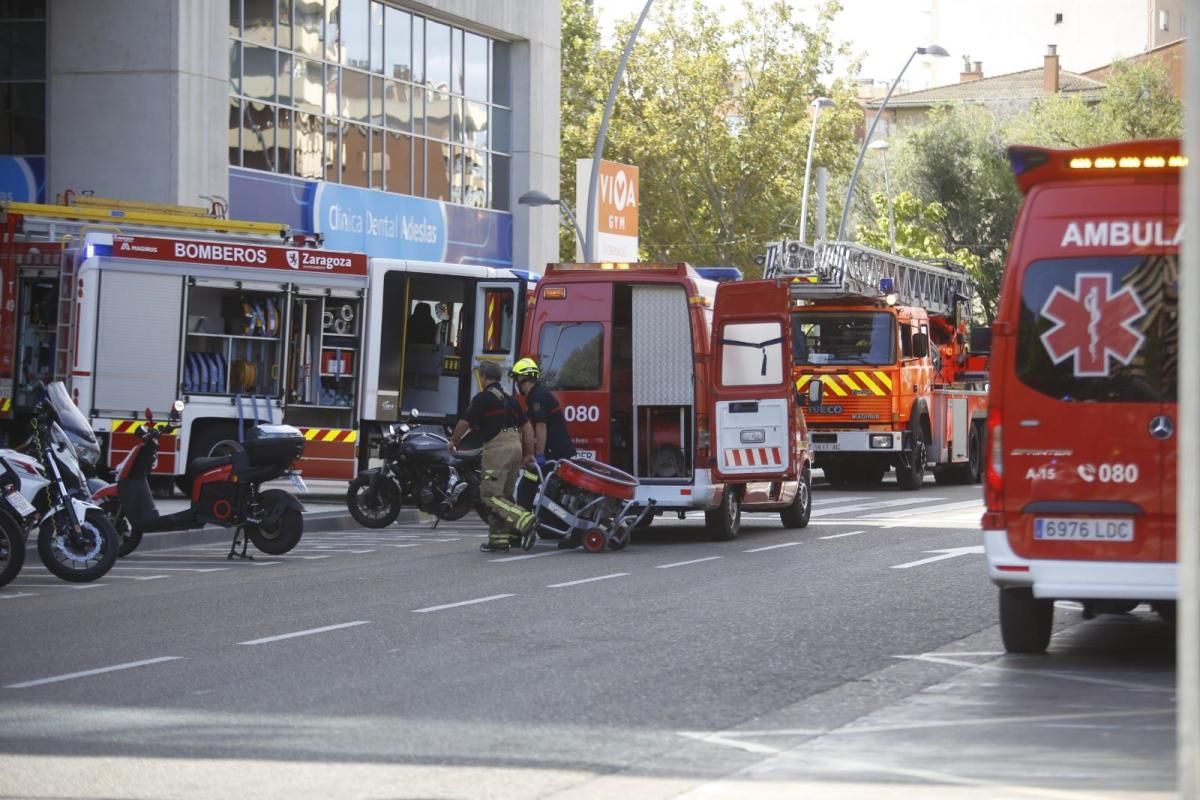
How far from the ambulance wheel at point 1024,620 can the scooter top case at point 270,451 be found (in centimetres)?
789

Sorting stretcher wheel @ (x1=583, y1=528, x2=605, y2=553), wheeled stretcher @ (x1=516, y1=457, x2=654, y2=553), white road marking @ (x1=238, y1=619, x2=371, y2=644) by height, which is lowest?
white road marking @ (x1=238, y1=619, x2=371, y2=644)

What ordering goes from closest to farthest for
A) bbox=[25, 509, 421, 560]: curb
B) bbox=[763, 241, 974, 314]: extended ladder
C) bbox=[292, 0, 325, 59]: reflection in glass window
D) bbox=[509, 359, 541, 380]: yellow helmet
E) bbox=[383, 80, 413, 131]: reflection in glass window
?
bbox=[509, 359, 541, 380]: yellow helmet
bbox=[25, 509, 421, 560]: curb
bbox=[763, 241, 974, 314]: extended ladder
bbox=[292, 0, 325, 59]: reflection in glass window
bbox=[383, 80, 413, 131]: reflection in glass window

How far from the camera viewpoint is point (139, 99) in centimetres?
3017

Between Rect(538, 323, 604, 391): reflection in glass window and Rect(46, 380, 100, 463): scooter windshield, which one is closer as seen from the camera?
Rect(46, 380, 100, 463): scooter windshield

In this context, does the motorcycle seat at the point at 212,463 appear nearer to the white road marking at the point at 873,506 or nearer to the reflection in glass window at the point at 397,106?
the white road marking at the point at 873,506

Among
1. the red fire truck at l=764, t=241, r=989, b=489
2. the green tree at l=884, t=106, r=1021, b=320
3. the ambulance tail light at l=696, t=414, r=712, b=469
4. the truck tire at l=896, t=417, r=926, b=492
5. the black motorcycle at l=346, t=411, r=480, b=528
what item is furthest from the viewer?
the green tree at l=884, t=106, r=1021, b=320

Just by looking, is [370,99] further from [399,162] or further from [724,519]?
[724,519]

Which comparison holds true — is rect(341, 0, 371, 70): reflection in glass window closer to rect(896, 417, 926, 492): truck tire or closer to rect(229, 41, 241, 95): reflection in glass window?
rect(229, 41, 241, 95): reflection in glass window

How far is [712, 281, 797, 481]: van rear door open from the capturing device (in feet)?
59.9

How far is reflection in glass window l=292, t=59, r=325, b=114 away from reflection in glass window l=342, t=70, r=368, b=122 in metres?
0.73

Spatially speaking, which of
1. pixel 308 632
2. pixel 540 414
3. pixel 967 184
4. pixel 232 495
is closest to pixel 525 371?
pixel 540 414

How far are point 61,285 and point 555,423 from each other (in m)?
7.90

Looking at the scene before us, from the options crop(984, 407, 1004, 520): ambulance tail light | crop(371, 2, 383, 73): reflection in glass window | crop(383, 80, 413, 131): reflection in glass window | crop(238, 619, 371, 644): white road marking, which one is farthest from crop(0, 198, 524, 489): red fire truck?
crop(984, 407, 1004, 520): ambulance tail light

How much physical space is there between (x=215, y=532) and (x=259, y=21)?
15927mm
